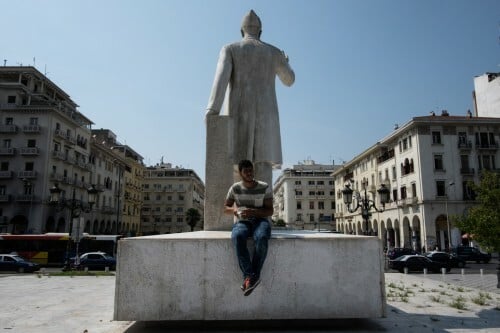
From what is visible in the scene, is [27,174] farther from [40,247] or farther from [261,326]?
[261,326]

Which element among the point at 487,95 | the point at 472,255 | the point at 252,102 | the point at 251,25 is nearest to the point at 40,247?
the point at 252,102

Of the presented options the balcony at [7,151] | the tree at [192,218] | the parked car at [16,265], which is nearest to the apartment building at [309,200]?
the tree at [192,218]

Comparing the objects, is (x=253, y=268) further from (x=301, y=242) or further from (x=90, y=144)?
(x=90, y=144)

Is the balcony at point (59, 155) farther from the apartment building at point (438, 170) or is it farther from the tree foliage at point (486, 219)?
the tree foliage at point (486, 219)

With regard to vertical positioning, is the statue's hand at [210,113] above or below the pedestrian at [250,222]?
above

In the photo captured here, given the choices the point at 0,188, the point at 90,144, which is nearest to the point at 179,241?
the point at 0,188

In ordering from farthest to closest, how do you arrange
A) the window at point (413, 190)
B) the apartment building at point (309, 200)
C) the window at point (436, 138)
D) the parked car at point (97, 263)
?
the apartment building at point (309, 200), the window at point (413, 190), the window at point (436, 138), the parked car at point (97, 263)

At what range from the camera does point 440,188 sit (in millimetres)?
42969

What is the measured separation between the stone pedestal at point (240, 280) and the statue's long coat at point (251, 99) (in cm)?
247

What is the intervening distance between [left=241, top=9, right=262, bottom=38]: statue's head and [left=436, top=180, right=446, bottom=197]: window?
4069 cm

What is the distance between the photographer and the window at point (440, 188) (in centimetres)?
4272

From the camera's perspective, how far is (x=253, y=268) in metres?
4.89

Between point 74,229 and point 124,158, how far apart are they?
5137 centimetres

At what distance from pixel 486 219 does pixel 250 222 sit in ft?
34.0
